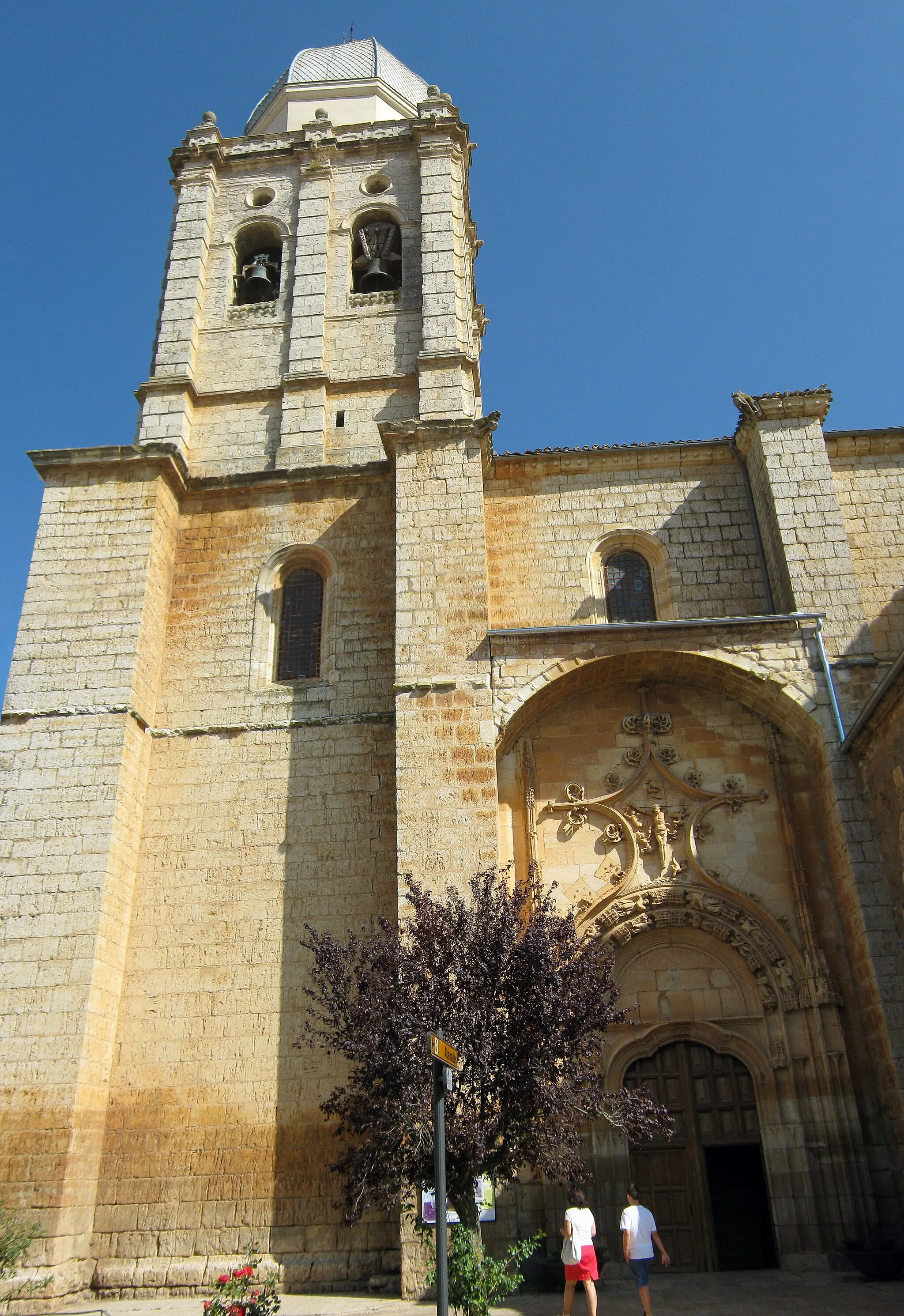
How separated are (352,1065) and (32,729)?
511 cm

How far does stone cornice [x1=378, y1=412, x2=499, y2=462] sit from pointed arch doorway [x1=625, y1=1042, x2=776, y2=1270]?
7494mm

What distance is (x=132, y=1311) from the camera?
9.01m

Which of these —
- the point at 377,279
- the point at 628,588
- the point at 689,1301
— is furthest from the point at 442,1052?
the point at 377,279

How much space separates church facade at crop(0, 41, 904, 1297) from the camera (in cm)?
1010

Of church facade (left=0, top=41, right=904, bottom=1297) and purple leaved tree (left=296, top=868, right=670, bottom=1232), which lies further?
church facade (left=0, top=41, right=904, bottom=1297)

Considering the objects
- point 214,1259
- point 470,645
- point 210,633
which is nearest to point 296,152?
point 210,633

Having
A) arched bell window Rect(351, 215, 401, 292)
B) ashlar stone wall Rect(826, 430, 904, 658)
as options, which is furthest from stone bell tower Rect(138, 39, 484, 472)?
ashlar stone wall Rect(826, 430, 904, 658)

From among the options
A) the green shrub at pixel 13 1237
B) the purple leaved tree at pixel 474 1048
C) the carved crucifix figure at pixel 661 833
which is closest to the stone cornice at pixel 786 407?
the carved crucifix figure at pixel 661 833

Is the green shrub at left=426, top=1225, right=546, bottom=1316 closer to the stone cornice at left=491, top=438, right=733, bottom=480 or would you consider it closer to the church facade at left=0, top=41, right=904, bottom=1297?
the church facade at left=0, top=41, right=904, bottom=1297

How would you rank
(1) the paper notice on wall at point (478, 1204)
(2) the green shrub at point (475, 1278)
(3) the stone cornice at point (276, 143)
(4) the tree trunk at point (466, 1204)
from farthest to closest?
(3) the stone cornice at point (276, 143), (1) the paper notice on wall at point (478, 1204), (4) the tree trunk at point (466, 1204), (2) the green shrub at point (475, 1278)

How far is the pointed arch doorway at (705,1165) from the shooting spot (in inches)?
396

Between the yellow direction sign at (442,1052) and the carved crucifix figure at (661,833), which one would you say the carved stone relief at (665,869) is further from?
the yellow direction sign at (442,1052)

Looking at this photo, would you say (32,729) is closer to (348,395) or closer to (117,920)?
(117,920)

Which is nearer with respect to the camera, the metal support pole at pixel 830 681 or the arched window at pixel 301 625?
the metal support pole at pixel 830 681
